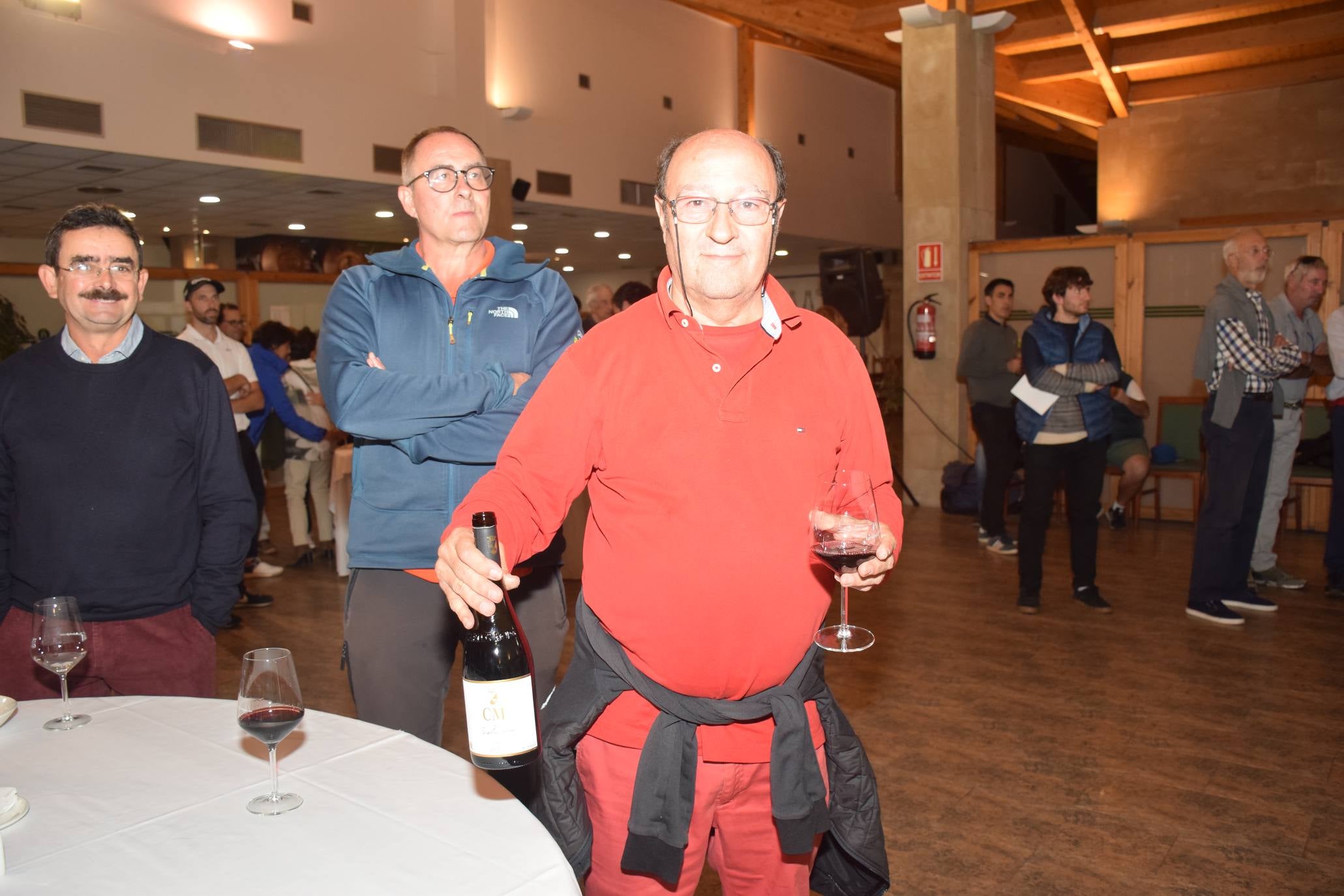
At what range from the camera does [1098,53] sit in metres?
10.8

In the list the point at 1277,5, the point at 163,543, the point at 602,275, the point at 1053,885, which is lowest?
the point at 1053,885

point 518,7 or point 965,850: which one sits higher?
point 518,7

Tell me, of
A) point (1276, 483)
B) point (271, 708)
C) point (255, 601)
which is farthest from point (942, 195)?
point (271, 708)

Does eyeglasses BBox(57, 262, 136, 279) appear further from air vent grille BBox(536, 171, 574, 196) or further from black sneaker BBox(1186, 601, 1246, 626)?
air vent grille BBox(536, 171, 574, 196)

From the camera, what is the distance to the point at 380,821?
134 centimetres

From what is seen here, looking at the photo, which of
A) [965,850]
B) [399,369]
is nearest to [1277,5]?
[965,850]

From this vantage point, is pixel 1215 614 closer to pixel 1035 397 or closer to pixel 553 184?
pixel 1035 397

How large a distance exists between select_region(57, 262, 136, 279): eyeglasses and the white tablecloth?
0.95 metres

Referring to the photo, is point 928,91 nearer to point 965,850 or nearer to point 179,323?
point 965,850

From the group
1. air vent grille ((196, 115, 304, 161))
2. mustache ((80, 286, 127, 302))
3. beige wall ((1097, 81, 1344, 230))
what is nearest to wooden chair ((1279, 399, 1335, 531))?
beige wall ((1097, 81, 1344, 230))

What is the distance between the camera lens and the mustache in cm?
214

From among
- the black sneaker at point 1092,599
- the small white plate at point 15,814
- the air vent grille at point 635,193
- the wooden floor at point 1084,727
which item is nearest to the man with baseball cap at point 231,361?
the wooden floor at point 1084,727

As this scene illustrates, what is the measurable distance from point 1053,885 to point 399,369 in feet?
6.90

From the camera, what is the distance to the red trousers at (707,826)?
165 cm
